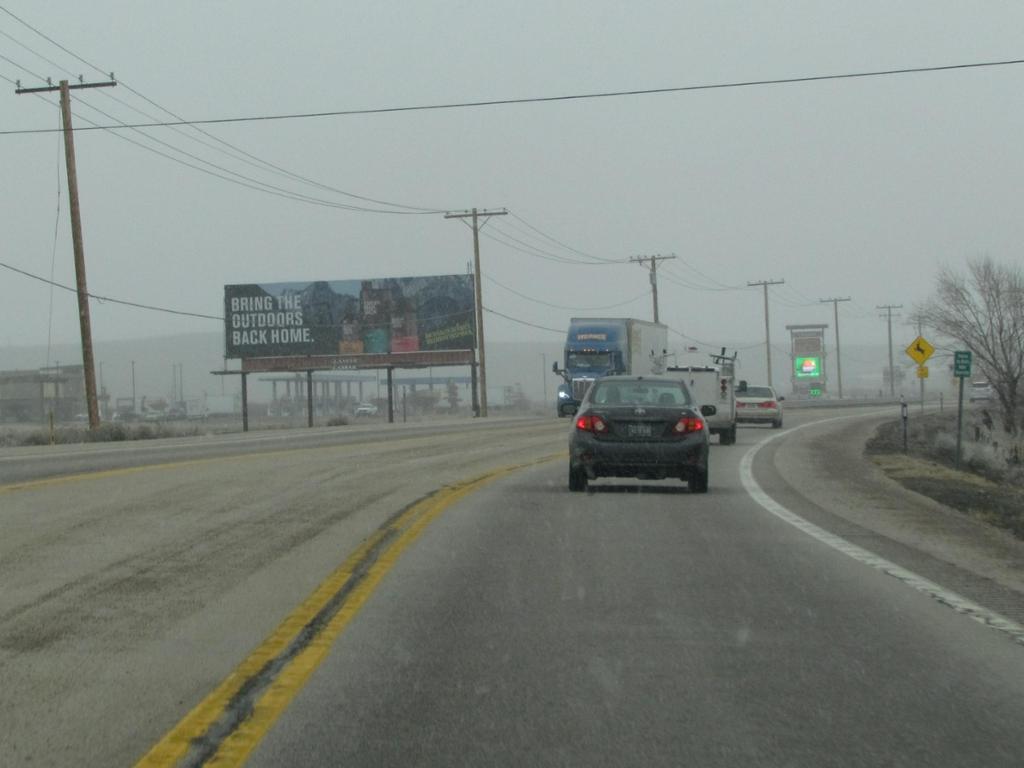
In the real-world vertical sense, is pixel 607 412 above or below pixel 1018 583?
above

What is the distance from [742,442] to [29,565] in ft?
88.3

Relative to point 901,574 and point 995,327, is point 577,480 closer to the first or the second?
point 901,574

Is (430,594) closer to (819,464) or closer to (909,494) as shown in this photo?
(909,494)

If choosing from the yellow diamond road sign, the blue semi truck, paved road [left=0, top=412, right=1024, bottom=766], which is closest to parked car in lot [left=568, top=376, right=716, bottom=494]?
paved road [left=0, top=412, right=1024, bottom=766]

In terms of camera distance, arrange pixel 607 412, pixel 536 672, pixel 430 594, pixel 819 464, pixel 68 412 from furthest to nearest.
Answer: pixel 68 412
pixel 819 464
pixel 607 412
pixel 430 594
pixel 536 672

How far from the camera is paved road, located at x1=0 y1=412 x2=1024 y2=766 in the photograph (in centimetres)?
565

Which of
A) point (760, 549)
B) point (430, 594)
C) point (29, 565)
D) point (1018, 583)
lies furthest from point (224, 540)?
point (1018, 583)

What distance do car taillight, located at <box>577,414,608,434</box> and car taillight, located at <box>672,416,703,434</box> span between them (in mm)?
879

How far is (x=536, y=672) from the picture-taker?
686 centimetres

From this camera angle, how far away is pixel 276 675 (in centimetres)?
677

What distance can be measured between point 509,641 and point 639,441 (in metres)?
9.64

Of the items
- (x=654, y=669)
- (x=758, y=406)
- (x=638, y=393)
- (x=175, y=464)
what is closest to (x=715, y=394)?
(x=758, y=406)

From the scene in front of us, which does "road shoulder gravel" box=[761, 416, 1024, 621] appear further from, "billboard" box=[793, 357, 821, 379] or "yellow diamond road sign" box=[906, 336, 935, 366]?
"billboard" box=[793, 357, 821, 379]

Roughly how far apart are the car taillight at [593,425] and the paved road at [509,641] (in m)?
2.46
